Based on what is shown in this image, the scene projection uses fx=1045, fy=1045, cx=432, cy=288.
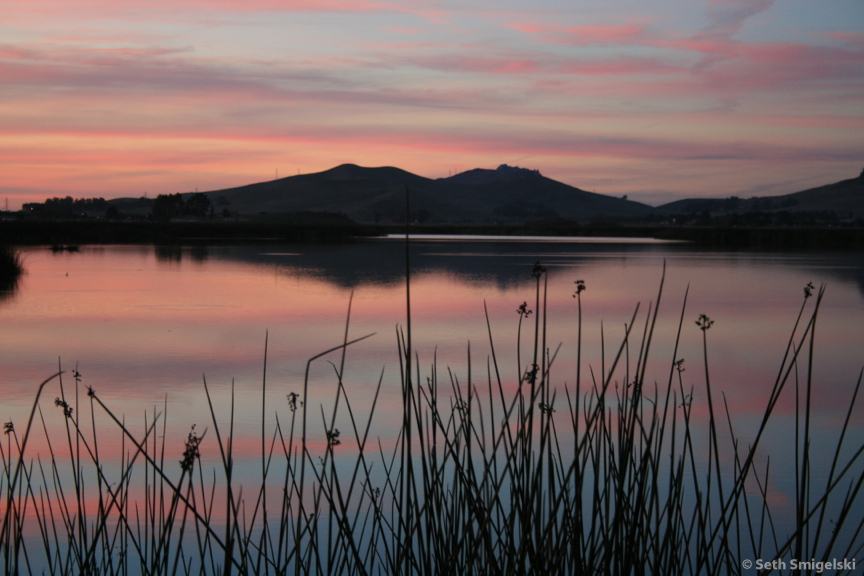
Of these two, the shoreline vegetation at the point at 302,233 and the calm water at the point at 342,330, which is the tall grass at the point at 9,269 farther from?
the shoreline vegetation at the point at 302,233

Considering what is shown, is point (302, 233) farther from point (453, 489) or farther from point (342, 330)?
point (453, 489)

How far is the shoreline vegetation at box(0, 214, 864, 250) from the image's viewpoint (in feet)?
175

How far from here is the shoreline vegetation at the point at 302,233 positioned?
175 ft

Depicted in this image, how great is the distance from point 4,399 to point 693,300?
46.8 feet

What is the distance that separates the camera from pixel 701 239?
2773 inches

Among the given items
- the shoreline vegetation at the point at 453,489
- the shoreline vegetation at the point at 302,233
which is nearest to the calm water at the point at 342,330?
the shoreline vegetation at the point at 453,489

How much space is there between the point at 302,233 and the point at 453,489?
7303 centimetres

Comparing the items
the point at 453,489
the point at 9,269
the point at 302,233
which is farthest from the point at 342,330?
the point at 302,233

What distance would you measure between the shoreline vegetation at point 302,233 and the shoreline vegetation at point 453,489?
42.0 metres

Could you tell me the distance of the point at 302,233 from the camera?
7538cm

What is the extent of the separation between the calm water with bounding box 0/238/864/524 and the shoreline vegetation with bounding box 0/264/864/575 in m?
0.37

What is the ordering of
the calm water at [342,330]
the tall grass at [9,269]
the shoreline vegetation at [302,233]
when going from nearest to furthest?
the calm water at [342,330] < the tall grass at [9,269] < the shoreline vegetation at [302,233]

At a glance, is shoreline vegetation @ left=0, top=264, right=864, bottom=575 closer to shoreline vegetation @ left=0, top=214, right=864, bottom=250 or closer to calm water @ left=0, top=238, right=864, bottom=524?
calm water @ left=0, top=238, right=864, bottom=524

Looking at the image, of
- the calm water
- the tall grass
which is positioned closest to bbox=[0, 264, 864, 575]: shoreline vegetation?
the calm water
